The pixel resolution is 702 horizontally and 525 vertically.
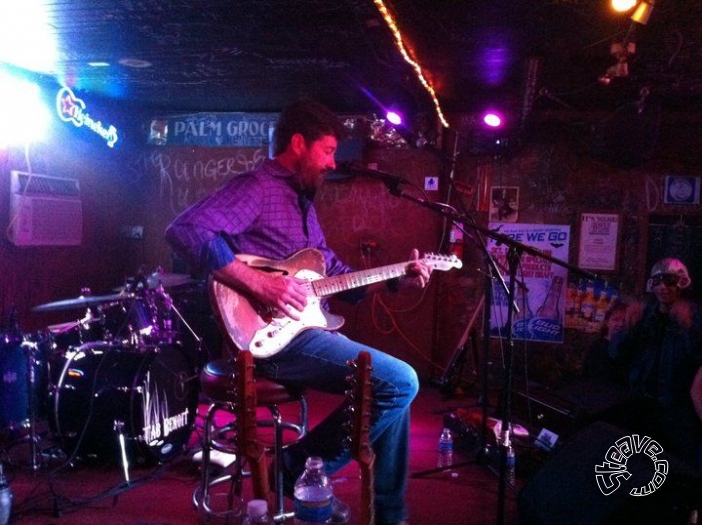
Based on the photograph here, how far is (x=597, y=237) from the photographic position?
18.2 feet

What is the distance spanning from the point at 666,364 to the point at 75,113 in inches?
218

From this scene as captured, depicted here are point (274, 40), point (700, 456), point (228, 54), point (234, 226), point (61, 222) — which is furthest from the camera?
point (61, 222)

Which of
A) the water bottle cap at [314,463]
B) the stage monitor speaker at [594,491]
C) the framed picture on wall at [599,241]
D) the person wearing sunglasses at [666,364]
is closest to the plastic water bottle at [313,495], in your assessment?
the water bottle cap at [314,463]

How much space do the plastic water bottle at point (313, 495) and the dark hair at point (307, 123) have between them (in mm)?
1477

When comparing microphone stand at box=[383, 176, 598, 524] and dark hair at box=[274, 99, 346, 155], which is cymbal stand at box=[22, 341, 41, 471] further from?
microphone stand at box=[383, 176, 598, 524]

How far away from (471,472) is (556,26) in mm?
3023

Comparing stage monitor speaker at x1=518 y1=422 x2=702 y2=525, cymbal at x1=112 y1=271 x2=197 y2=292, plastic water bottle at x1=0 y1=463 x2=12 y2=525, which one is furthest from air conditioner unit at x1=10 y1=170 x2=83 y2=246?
stage monitor speaker at x1=518 y1=422 x2=702 y2=525

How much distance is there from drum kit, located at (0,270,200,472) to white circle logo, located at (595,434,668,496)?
2606 millimetres

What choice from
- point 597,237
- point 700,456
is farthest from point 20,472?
point 597,237

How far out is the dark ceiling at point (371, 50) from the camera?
3455 mm

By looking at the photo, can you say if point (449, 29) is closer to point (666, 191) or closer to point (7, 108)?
point (666, 191)

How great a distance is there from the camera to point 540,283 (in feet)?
18.7

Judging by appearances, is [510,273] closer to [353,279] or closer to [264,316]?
[353,279]

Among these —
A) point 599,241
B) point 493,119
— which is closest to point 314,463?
point 493,119
